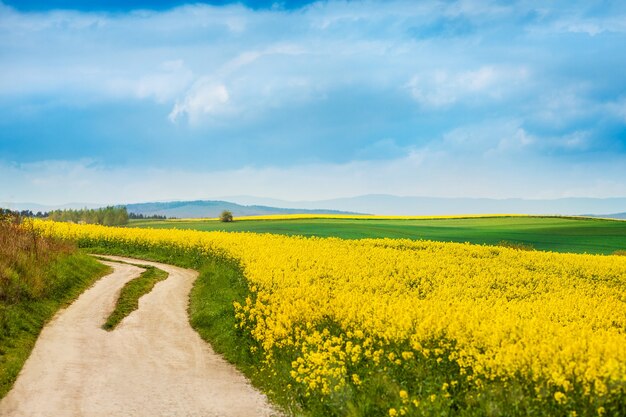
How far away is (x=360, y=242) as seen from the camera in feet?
134

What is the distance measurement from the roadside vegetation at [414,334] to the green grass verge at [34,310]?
5.08 m

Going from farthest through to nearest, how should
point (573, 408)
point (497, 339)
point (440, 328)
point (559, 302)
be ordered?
1. point (559, 302)
2. point (440, 328)
3. point (497, 339)
4. point (573, 408)

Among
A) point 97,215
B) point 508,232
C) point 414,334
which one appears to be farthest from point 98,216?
point 414,334

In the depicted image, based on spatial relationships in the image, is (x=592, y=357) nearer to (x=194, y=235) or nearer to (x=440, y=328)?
(x=440, y=328)

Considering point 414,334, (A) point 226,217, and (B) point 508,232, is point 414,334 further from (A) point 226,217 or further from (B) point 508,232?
(A) point 226,217

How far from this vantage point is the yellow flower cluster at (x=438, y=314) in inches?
417

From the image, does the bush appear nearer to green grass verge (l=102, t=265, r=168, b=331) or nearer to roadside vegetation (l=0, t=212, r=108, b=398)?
green grass verge (l=102, t=265, r=168, b=331)

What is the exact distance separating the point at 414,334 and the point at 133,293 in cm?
1556

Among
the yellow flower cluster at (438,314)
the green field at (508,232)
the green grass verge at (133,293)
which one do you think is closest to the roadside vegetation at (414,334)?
the yellow flower cluster at (438,314)

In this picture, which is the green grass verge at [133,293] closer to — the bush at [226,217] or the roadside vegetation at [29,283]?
the roadside vegetation at [29,283]

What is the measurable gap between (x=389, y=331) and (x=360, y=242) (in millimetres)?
27859

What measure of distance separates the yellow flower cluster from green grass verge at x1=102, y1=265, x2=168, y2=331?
4175 millimetres

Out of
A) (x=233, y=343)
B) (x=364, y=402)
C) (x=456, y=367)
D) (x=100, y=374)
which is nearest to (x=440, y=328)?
(x=456, y=367)

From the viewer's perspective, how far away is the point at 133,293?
25234 mm
